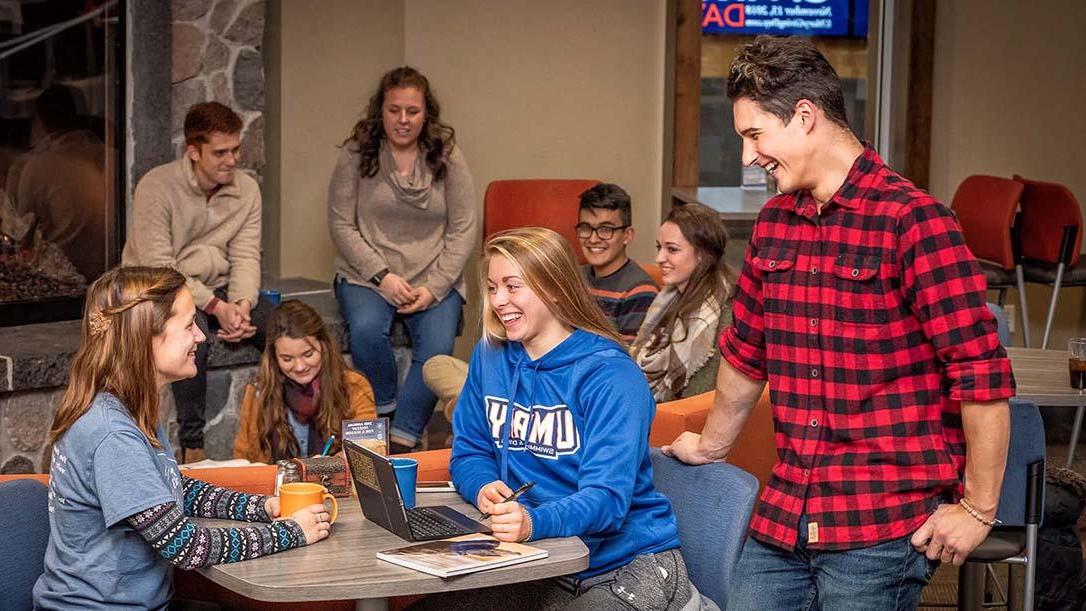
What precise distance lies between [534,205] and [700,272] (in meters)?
2.01

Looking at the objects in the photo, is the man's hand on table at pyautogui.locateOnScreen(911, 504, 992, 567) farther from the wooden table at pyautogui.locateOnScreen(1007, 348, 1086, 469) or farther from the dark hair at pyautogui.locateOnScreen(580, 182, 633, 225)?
the dark hair at pyautogui.locateOnScreen(580, 182, 633, 225)

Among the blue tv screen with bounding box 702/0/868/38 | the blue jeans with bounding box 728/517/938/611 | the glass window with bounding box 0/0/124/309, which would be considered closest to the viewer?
the blue jeans with bounding box 728/517/938/611

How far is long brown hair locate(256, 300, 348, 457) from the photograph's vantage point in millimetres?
4145

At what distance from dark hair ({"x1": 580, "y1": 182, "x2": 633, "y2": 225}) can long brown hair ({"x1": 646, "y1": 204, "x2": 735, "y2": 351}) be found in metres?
0.56

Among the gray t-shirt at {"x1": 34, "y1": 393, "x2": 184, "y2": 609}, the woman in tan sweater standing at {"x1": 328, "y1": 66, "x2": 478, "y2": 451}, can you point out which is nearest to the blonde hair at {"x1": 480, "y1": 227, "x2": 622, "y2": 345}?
the gray t-shirt at {"x1": 34, "y1": 393, "x2": 184, "y2": 609}

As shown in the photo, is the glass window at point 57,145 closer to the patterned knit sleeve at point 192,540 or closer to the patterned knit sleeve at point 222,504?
the patterned knit sleeve at point 222,504

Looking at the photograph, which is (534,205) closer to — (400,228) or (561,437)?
(400,228)

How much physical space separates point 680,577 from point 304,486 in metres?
0.73

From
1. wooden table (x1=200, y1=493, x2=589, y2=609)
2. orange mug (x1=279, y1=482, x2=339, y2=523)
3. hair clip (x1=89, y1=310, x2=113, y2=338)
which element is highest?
hair clip (x1=89, y1=310, x2=113, y2=338)

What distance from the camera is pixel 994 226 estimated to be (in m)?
6.01

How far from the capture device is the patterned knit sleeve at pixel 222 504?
274cm

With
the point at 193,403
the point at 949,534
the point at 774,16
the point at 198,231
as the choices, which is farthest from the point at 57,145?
the point at 774,16

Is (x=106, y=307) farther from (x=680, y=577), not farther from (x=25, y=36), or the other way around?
(x=25, y=36)

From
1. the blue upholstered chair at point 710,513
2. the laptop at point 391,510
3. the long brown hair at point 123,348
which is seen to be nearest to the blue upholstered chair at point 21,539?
the long brown hair at point 123,348
